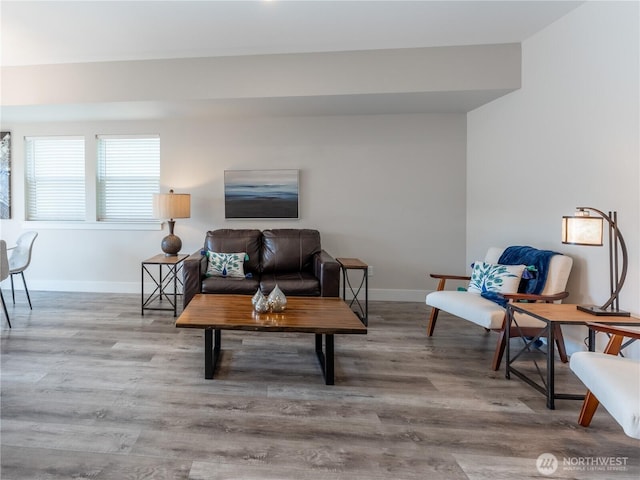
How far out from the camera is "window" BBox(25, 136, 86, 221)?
459cm

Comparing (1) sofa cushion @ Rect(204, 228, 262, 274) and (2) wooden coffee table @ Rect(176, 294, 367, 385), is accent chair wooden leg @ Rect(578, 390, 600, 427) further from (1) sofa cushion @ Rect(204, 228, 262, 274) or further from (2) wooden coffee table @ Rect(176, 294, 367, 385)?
(1) sofa cushion @ Rect(204, 228, 262, 274)

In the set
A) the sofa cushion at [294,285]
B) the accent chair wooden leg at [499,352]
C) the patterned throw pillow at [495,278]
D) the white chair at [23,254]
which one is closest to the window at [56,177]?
the white chair at [23,254]

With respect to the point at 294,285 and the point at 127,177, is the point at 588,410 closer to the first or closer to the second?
the point at 294,285

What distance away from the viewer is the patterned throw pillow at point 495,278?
276cm

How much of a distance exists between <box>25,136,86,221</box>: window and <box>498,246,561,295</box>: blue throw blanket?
5414mm

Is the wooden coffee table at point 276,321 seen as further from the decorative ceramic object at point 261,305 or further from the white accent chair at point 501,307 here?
the white accent chair at point 501,307

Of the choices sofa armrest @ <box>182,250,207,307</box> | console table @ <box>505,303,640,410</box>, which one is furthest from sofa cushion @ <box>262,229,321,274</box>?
console table @ <box>505,303,640,410</box>

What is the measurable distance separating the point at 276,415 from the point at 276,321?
1.84 ft

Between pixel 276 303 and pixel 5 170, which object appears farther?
pixel 5 170

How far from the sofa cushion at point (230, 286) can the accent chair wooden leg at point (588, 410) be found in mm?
2619

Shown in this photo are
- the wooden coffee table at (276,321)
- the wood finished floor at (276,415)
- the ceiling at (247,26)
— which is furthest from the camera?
the ceiling at (247,26)

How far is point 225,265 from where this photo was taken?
11.9 feet

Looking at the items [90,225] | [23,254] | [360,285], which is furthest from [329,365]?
[90,225]

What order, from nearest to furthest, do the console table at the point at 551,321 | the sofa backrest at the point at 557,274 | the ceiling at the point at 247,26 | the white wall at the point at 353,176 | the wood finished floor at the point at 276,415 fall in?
the wood finished floor at the point at 276,415 → the console table at the point at 551,321 → the sofa backrest at the point at 557,274 → the ceiling at the point at 247,26 → the white wall at the point at 353,176
